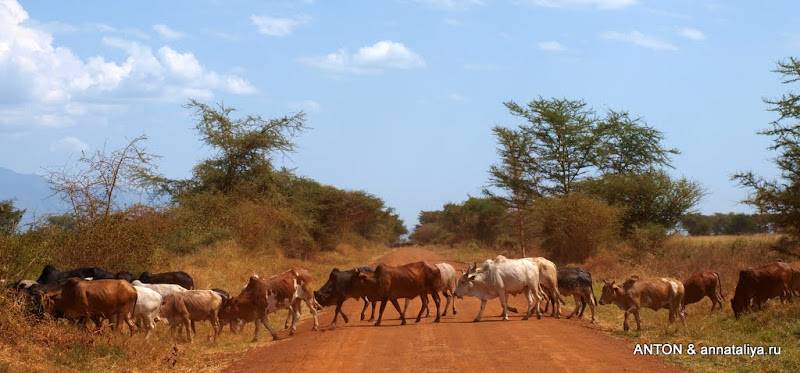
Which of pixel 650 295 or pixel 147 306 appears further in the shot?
pixel 650 295

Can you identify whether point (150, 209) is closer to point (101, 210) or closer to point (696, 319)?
point (101, 210)

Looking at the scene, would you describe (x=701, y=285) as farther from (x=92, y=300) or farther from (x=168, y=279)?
(x=92, y=300)

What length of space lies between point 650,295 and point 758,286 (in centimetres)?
240

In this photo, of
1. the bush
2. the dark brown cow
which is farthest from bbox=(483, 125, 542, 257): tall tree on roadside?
the dark brown cow

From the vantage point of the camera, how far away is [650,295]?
47.4 ft

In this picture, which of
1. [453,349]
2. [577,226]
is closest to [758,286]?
[453,349]

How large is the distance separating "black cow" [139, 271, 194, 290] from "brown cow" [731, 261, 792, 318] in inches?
456

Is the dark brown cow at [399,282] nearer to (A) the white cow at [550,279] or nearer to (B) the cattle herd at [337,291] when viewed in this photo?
(B) the cattle herd at [337,291]

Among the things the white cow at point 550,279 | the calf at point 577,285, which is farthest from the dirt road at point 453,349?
the calf at point 577,285

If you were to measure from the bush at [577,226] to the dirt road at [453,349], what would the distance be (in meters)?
17.8

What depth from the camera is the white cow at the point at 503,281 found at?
1694cm

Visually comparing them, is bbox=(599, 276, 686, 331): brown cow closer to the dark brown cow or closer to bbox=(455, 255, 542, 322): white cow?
bbox=(455, 255, 542, 322): white cow

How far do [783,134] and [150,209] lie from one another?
21.9m

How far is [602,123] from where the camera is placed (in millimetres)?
42594
